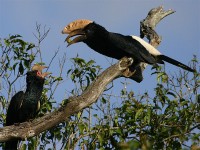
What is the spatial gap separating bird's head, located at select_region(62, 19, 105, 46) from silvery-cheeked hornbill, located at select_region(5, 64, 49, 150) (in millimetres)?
677

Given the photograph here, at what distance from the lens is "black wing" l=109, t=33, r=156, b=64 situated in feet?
17.3

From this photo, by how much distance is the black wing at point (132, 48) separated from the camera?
5.26 m

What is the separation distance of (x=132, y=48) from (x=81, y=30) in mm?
652

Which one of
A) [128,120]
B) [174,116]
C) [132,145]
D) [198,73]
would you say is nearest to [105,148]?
[128,120]

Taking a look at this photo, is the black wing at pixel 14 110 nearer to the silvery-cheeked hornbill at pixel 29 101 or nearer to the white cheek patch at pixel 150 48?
the silvery-cheeked hornbill at pixel 29 101

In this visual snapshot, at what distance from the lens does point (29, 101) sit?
18.1 feet

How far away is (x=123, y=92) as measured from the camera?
212 inches

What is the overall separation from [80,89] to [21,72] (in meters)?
0.74

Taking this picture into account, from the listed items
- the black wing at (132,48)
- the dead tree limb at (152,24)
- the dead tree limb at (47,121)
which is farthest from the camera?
the dead tree limb at (152,24)

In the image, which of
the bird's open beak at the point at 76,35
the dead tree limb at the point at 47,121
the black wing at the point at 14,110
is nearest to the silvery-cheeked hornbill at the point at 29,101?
the black wing at the point at 14,110

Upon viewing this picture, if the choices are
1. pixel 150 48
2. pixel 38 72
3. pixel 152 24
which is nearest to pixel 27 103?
pixel 38 72

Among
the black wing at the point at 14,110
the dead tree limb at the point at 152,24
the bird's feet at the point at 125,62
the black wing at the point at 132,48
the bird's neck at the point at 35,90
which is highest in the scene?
the dead tree limb at the point at 152,24

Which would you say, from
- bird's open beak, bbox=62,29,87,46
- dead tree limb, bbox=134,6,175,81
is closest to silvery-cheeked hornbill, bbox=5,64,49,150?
bird's open beak, bbox=62,29,87,46

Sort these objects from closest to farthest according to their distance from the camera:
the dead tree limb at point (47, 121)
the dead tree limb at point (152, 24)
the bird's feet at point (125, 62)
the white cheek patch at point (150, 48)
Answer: the dead tree limb at point (47, 121) < the bird's feet at point (125, 62) < the white cheek patch at point (150, 48) < the dead tree limb at point (152, 24)
